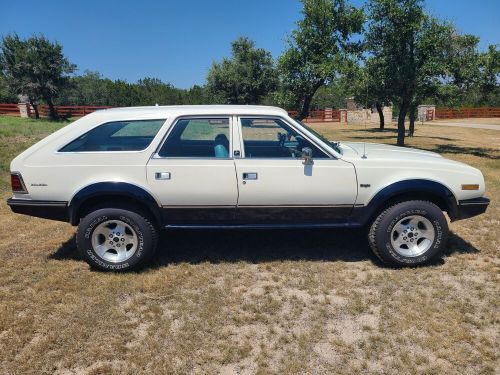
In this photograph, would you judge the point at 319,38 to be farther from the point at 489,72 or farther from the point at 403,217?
the point at 403,217

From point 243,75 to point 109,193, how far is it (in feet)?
115

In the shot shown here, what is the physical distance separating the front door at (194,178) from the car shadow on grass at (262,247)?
1.41 ft

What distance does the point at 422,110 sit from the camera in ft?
134

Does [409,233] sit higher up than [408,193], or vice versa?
[408,193]

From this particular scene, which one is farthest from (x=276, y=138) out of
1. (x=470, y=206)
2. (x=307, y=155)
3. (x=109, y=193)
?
(x=470, y=206)

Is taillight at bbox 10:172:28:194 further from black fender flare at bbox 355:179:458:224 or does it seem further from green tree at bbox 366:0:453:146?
green tree at bbox 366:0:453:146

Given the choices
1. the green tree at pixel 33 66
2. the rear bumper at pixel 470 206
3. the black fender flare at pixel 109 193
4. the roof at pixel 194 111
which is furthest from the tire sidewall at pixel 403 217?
the green tree at pixel 33 66

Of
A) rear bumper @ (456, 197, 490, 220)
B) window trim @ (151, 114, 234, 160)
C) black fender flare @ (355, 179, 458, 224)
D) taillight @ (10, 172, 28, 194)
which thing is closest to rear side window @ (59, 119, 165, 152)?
window trim @ (151, 114, 234, 160)

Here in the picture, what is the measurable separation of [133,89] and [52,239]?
5065 centimetres

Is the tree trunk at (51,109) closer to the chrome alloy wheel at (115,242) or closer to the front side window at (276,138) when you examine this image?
the chrome alloy wheel at (115,242)

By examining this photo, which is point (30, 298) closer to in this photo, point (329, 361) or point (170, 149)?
point (170, 149)

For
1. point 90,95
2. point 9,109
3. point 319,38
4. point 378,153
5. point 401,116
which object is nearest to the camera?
point 378,153

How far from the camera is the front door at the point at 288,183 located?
13.9 ft

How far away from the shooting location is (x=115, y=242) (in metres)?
4.38
